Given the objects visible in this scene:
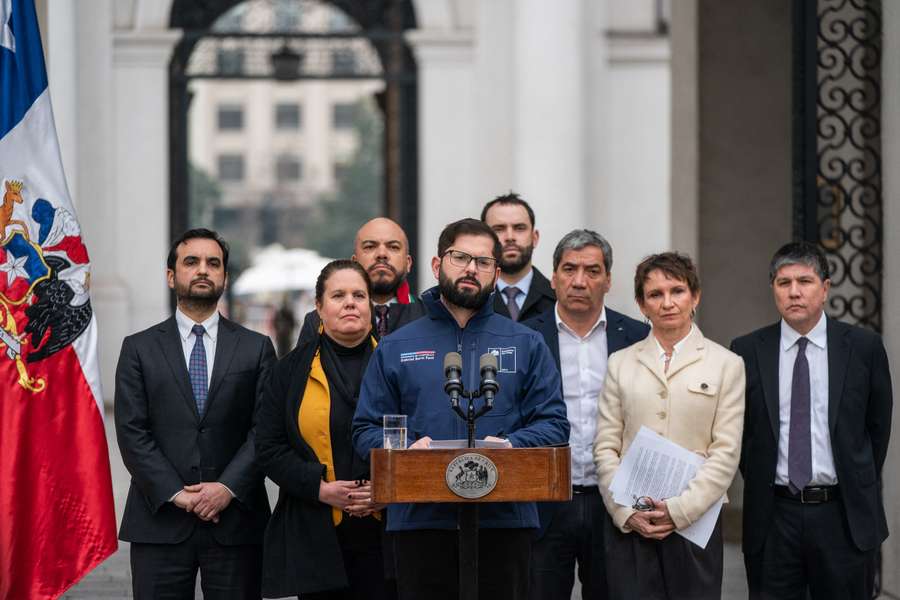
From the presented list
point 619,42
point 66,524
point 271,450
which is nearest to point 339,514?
point 271,450

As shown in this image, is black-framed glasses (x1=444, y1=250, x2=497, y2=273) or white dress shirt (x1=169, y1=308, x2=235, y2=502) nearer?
black-framed glasses (x1=444, y1=250, x2=497, y2=273)

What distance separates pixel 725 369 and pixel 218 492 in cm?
223

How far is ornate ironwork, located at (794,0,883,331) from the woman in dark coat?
11.6 ft

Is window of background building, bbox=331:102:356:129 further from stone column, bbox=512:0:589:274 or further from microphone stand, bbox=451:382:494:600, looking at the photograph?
microphone stand, bbox=451:382:494:600

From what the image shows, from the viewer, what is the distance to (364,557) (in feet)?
21.0

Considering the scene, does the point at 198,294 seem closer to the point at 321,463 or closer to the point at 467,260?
the point at 321,463

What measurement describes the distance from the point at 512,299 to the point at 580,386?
0.88 metres

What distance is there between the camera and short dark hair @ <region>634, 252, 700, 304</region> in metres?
6.35

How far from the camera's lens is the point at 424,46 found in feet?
61.6

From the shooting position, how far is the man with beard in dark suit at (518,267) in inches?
295

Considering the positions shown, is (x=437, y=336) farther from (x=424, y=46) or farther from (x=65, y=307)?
(x=424, y=46)

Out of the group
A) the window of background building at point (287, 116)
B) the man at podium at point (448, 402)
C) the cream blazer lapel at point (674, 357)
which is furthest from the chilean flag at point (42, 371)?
the window of background building at point (287, 116)

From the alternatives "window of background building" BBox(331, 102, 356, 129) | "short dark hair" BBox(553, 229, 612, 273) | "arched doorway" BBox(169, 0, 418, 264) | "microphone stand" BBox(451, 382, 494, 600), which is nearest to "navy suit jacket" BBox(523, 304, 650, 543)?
"short dark hair" BBox(553, 229, 612, 273)

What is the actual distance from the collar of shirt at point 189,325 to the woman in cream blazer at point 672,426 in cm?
180
